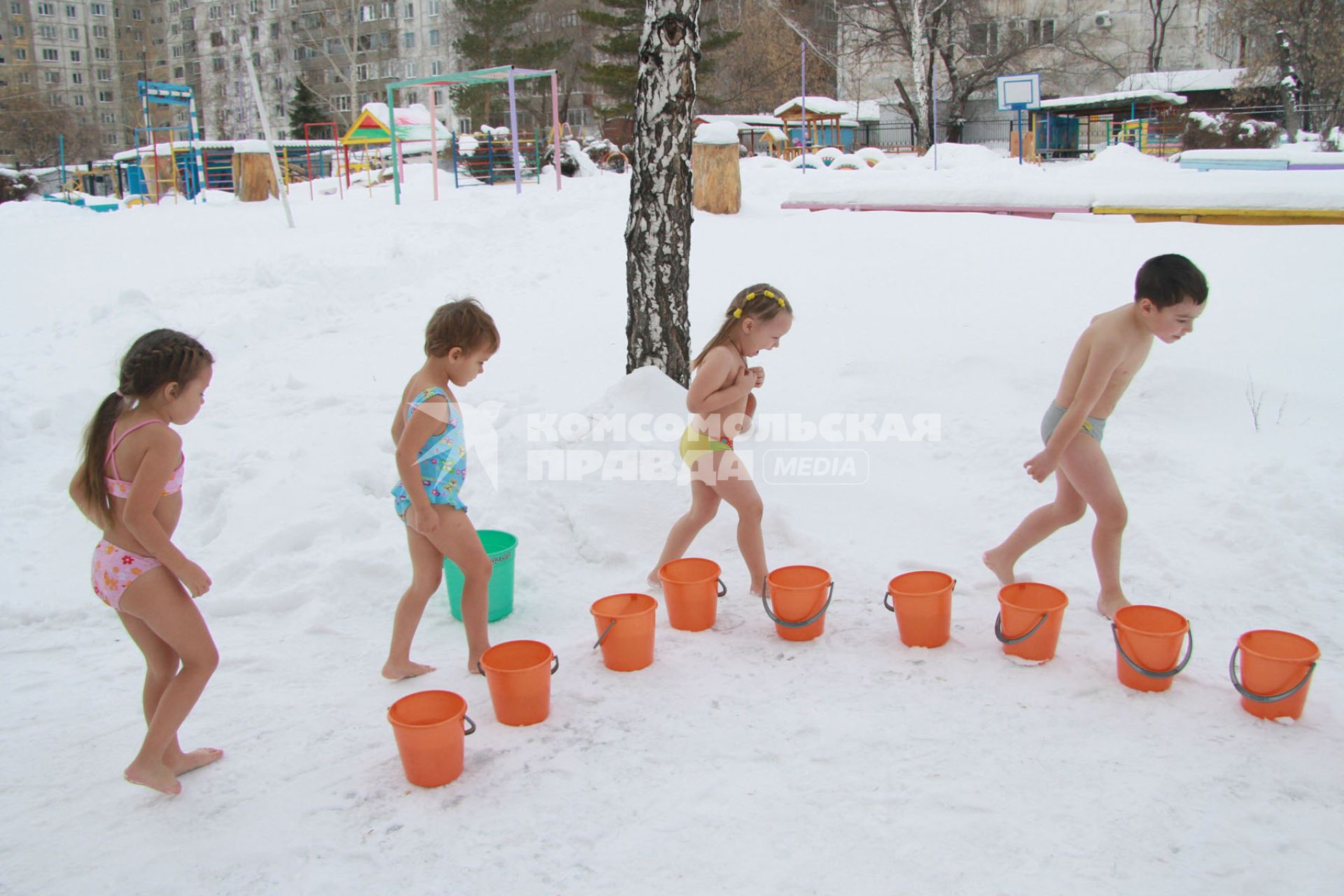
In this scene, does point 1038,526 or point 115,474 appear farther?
point 1038,526

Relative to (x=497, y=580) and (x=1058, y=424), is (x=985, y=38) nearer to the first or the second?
(x=1058, y=424)

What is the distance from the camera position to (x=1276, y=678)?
287cm

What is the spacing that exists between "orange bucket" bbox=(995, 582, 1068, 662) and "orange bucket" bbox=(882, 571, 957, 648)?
7.4 inches

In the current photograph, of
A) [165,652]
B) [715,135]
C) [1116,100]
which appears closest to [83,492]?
[165,652]

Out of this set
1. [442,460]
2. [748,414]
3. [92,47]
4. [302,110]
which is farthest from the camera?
[92,47]

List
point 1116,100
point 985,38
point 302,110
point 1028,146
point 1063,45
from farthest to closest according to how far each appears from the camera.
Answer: point 302,110
point 985,38
point 1063,45
point 1116,100
point 1028,146

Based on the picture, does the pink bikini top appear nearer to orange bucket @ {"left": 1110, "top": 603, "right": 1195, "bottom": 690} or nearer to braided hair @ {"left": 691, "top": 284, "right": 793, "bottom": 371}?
braided hair @ {"left": 691, "top": 284, "right": 793, "bottom": 371}

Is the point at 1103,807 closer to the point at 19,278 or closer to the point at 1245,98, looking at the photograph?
the point at 19,278

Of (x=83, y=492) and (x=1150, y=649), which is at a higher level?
(x=83, y=492)

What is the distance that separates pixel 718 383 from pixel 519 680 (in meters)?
1.42

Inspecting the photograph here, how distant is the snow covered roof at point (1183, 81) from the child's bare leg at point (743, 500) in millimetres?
38420

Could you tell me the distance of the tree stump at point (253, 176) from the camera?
18328 millimetres

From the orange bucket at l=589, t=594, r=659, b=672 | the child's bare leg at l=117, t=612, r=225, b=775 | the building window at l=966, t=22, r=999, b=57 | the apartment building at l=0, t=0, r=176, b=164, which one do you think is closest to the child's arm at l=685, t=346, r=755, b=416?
the orange bucket at l=589, t=594, r=659, b=672

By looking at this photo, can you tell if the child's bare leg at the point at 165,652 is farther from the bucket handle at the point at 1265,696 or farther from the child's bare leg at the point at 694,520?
the bucket handle at the point at 1265,696
